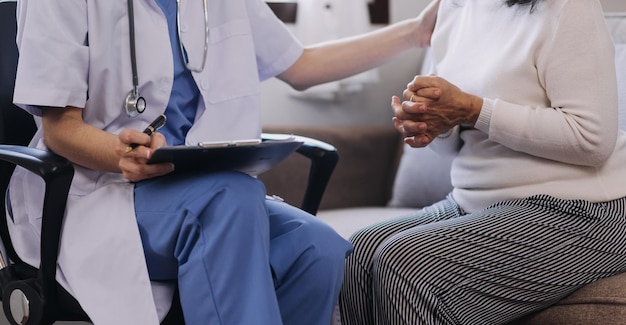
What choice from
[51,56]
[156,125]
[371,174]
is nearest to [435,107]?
[156,125]

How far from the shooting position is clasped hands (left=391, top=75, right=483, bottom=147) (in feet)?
4.66

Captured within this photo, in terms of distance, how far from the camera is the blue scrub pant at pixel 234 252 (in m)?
1.12

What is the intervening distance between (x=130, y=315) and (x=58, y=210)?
0.66 feet

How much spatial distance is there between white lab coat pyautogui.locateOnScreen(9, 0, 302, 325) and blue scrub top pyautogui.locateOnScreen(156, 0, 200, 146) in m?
0.02

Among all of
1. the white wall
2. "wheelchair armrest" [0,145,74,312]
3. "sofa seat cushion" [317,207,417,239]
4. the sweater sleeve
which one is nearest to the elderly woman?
the sweater sleeve

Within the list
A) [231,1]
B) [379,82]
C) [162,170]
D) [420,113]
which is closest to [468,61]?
[420,113]

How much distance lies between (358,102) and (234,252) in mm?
1579

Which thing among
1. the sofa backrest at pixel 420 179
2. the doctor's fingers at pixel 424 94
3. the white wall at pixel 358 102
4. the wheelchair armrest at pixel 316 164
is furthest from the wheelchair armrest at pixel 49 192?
the white wall at pixel 358 102

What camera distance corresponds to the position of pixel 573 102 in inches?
54.5

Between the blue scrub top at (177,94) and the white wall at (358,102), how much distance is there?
1.05 metres

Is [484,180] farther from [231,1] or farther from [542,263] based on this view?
[231,1]

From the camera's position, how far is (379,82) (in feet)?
8.74

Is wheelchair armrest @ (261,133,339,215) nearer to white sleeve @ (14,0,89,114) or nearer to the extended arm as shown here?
the extended arm

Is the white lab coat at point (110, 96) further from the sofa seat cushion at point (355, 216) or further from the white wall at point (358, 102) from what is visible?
the white wall at point (358, 102)
